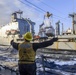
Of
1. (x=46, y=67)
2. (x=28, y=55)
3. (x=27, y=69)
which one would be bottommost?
(x=46, y=67)

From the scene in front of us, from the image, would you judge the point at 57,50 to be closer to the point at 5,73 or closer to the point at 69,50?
the point at 69,50

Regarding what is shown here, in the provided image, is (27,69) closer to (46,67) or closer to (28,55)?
(28,55)

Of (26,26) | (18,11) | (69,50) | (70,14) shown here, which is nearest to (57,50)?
(69,50)

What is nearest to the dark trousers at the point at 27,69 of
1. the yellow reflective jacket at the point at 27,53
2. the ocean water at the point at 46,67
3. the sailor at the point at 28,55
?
the sailor at the point at 28,55

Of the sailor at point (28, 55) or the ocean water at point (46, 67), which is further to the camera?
the ocean water at point (46, 67)

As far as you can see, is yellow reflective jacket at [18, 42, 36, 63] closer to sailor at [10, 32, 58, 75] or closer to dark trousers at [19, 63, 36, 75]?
sailor at [10, 32, 58, 75]

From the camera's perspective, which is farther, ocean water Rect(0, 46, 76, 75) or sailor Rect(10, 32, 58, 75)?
ocean water Rect(0, 46, 76, 75)

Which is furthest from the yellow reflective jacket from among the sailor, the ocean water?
the ocean water

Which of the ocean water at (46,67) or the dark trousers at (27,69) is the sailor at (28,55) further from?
the ocean water at (46,67)

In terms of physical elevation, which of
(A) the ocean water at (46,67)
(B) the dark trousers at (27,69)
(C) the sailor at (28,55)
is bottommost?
(A) the ocean water at (46,67)

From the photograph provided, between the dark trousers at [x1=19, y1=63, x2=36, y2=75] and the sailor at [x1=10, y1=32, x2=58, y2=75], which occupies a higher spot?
the sailor at [x1=10, y1=32, x2=58, y2=75]

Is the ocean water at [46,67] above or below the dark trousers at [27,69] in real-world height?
below

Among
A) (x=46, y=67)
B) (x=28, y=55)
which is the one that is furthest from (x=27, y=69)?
(x=46, y=67)

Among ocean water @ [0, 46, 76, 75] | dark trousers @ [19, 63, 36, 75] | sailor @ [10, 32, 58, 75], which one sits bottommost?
ocean water @ [0, 46, 76, 75]
